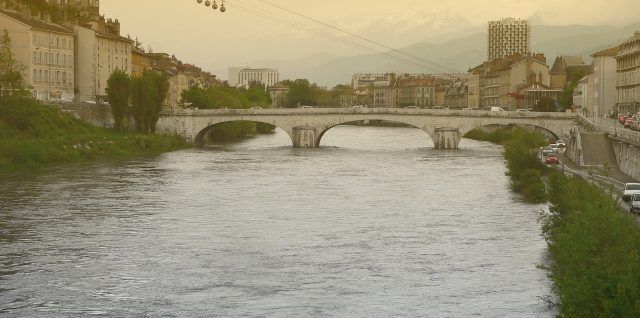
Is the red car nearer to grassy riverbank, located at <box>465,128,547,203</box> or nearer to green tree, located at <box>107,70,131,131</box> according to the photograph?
grassy riverbank, located at <box>465,128,547,203</box>

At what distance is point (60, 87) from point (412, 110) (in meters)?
21.1

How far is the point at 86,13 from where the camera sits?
8756cm

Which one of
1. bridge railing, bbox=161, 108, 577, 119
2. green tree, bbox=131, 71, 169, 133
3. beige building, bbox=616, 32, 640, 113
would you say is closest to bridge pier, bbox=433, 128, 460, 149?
bridge railing, bbox=161, 108, 577, 119

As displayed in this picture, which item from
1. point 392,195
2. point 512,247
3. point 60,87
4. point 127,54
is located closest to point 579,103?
point 127,54

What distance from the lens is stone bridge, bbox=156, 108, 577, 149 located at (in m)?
72.6

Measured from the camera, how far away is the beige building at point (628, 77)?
211ft

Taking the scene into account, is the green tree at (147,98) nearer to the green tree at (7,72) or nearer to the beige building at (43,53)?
the beige building at (43,53)

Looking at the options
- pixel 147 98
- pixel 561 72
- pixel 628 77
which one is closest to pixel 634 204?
pixel 628 77

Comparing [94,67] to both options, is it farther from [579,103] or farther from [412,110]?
[579,103]

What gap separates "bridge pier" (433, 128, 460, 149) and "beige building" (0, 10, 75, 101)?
862 inches

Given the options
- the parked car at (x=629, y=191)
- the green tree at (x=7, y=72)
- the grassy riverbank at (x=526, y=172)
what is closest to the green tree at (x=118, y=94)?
the green tree at (x=7, y=72)

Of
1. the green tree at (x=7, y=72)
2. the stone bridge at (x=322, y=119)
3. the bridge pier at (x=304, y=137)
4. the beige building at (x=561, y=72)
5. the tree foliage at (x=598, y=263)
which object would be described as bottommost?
the tree foliage at (x=598, y=263)

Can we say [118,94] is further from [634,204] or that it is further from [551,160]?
[634,204]

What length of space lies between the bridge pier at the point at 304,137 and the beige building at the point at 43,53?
1376cm
